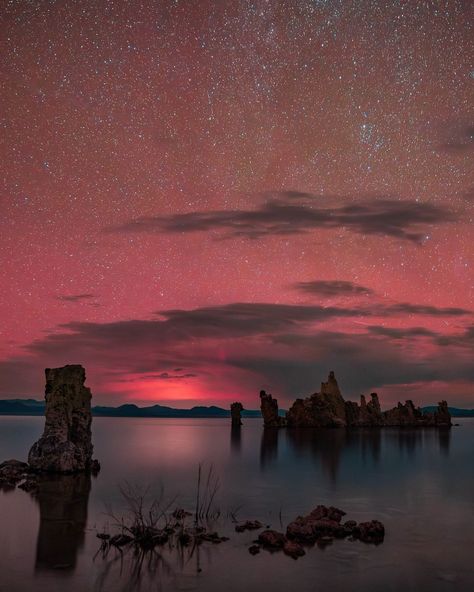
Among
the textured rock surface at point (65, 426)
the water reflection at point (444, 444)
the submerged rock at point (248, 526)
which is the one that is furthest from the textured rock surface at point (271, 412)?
the submerged rock at point (248, 526)

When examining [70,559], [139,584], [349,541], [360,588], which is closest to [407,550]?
[349,541]

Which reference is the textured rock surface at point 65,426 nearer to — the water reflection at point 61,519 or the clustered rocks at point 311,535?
the water reflection at point 61,519

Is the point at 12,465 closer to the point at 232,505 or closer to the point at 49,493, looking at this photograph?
the point at 49,493

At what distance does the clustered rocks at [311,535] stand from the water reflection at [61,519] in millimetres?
7228

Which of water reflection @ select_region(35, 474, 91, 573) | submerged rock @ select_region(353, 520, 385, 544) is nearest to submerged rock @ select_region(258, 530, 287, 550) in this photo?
submerged rock @ select_region(353, 520, 385, 544)

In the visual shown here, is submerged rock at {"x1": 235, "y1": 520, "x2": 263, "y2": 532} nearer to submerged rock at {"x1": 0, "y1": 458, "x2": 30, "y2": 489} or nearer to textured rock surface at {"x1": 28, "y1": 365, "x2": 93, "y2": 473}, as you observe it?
submerged rock at {"x1": 0, "y1": 458, "x2": 30, "y2": 489}

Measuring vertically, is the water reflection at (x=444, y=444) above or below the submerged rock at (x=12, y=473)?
above

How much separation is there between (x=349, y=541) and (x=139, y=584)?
971 centimetres

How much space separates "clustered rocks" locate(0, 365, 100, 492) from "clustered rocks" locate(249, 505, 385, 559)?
25.1 meters

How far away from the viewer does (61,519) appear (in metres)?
31.3

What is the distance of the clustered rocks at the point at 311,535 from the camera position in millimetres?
24394

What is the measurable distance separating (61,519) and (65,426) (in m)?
17.7

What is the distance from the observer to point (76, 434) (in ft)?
163

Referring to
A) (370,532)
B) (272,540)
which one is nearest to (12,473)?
(272,540)
